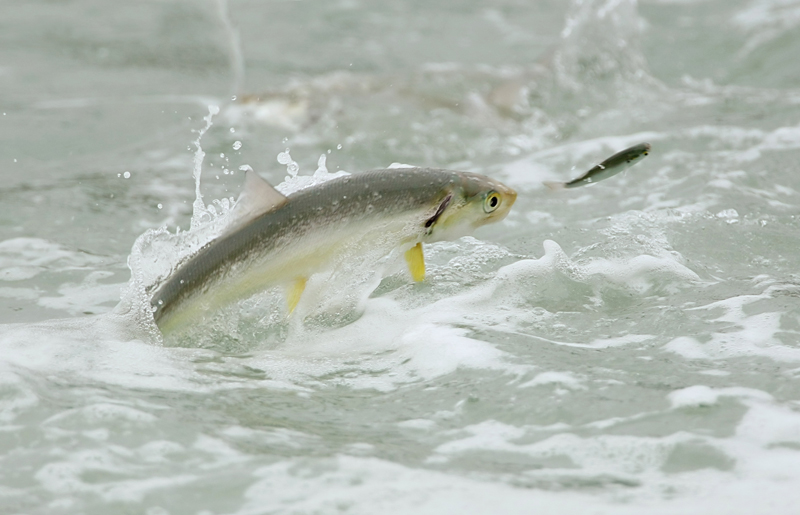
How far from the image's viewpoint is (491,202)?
10.4 feet

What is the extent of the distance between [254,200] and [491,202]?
836 millimetres

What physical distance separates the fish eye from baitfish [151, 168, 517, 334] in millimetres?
46

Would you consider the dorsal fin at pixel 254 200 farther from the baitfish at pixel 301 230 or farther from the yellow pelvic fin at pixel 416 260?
the yellow pelvic fin at pixel 416 260

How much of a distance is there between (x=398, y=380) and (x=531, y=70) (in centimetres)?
563

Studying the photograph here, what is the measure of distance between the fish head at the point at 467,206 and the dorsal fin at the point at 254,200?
21.3 inches

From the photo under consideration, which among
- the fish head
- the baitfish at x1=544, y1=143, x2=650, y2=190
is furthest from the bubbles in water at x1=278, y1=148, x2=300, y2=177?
the baitfish at x1=544, y1=143, x2=650, y2=190

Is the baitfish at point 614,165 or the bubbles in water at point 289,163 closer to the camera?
the baitfish at point 614,165

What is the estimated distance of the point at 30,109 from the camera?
7410 millimetres

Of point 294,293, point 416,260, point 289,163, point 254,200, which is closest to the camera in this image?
point 254,200

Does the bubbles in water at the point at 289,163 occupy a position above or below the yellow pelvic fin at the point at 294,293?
above

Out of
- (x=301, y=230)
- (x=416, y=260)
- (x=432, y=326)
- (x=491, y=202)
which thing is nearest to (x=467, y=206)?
(x=491, y=202)

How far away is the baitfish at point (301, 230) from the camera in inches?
117

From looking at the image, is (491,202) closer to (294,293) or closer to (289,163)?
(294,293)

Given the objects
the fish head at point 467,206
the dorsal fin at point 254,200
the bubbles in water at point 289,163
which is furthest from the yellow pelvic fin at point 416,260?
the bubbles in water at point 289,163
